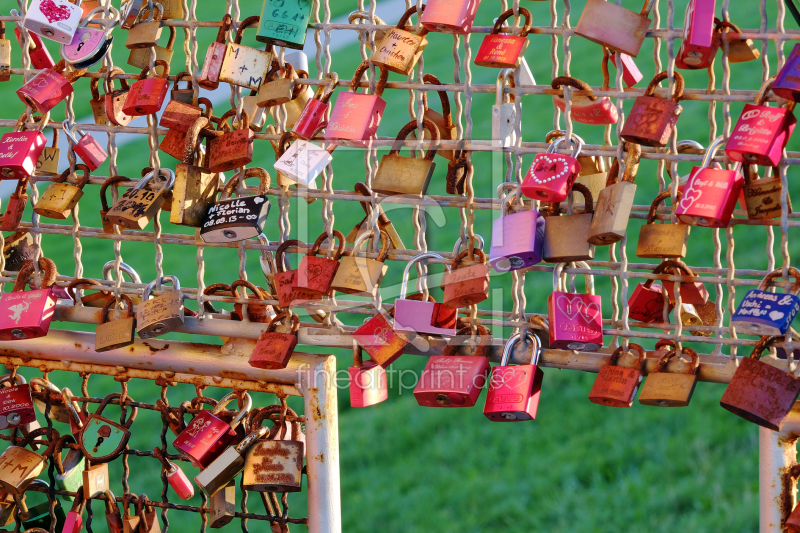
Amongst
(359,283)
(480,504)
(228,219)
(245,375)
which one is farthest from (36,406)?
(480,504)

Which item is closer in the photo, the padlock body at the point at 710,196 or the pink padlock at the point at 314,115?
the padlock body at the point at 710,196

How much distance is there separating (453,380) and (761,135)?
43 cm

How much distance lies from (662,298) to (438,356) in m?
0.30

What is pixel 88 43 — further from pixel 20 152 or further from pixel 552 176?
pixel 552 176

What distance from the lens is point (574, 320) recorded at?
922 millimetres

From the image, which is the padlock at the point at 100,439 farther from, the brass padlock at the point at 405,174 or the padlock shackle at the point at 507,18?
the padlock shackle at the point at 507,18

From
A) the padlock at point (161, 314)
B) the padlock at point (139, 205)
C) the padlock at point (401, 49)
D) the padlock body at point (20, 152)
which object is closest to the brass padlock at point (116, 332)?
the padlock at point (161, 314)

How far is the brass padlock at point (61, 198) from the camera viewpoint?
1.14 m

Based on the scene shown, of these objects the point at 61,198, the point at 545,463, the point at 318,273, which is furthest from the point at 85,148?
the point at 545,463

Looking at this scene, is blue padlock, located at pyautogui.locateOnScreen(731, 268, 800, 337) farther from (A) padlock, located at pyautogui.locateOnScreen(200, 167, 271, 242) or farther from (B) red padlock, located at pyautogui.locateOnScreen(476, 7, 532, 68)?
(A) padlock, located at pyautogui.locateOnScreen(200, 167, 271, 242)

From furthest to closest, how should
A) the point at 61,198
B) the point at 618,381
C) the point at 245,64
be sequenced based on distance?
the point at 61,198
the point at 245,64
the point at 618,381

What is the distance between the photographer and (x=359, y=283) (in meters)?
0.99

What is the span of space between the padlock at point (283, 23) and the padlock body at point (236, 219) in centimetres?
20

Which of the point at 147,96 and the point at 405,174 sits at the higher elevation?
the point at 147,96
